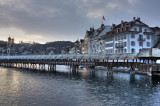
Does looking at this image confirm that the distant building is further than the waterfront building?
No

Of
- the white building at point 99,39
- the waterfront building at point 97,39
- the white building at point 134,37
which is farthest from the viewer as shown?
the waterfront building at point 97,39

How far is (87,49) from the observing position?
154625 mm

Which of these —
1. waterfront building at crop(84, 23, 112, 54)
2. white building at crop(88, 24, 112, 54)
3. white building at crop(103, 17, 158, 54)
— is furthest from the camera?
waterfront building at crop(84, 23, 112, 54)

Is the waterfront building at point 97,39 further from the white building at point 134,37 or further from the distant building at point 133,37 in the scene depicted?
the white building at point 134,37

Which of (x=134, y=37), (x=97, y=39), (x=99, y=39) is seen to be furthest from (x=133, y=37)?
(x=97, y=39)

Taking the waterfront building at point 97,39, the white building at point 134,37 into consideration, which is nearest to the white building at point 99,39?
the waterfront building at point 97,39

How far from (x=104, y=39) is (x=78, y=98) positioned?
89288 millimetres

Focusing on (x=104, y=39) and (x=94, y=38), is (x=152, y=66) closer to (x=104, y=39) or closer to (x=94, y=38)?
(x=104, y=39)

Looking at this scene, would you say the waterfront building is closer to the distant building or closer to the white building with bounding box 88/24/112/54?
the white building with bounding box 88/24/112/54

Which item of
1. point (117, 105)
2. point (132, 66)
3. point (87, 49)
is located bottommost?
point (117, 105)

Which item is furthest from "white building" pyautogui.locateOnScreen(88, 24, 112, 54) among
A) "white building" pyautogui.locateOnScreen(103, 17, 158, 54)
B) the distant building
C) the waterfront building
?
"white building" pyautogui.locateOnScreen(103, 17, 158, 54)

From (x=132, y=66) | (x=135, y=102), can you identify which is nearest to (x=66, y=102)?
(x=135, y=102)

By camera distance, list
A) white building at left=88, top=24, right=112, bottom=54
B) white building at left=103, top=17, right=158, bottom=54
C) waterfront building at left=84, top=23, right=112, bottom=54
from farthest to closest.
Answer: waterfront building at left=84, top=23, right=112, bottom=54
white building at left=88, top=24, right=112, bottom=54
white building at left=103, top=17, right=158, bottom=54

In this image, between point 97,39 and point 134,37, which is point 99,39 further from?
point 134,37
